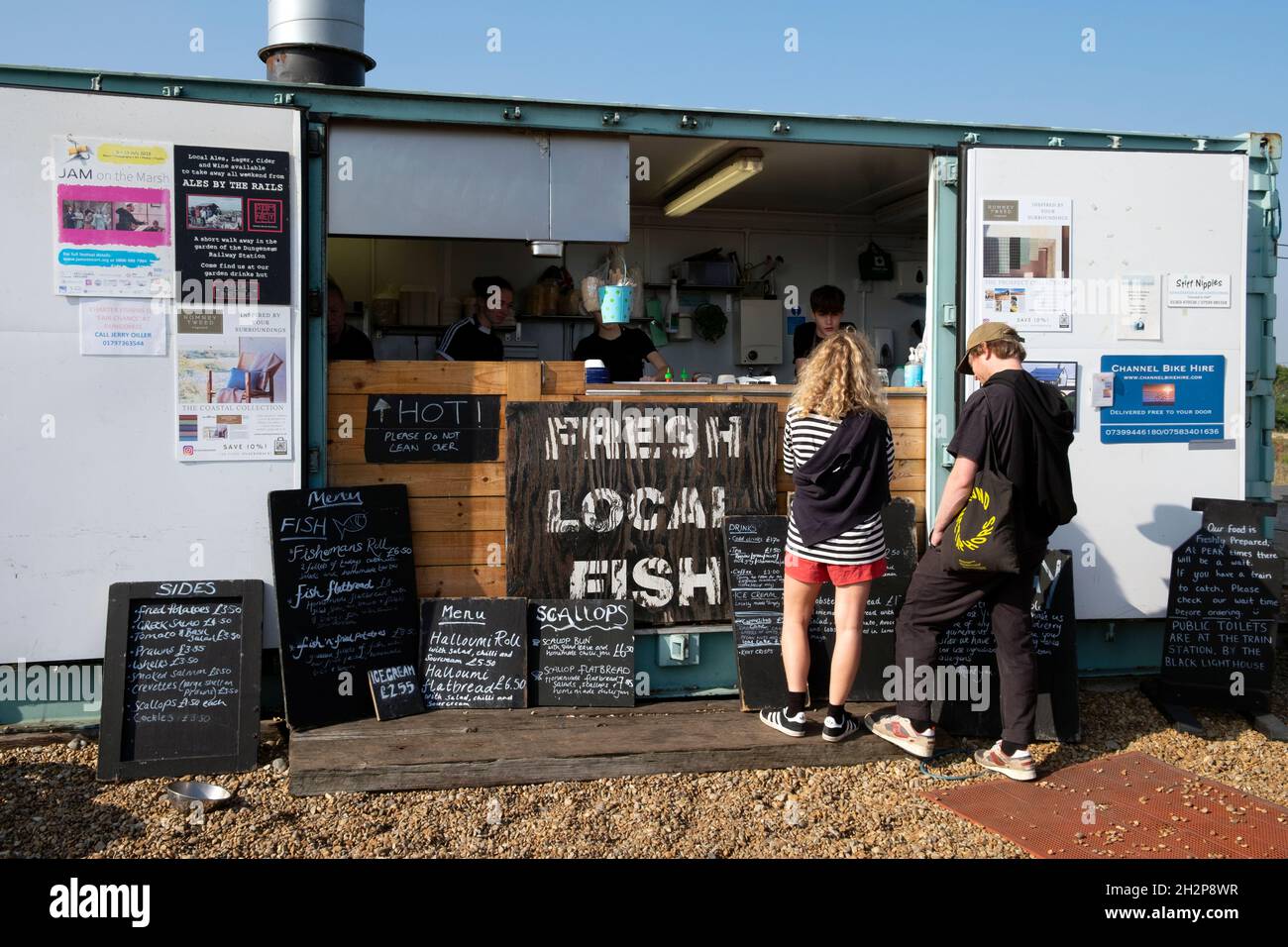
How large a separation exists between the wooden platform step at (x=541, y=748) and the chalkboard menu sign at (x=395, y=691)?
1.9 inches

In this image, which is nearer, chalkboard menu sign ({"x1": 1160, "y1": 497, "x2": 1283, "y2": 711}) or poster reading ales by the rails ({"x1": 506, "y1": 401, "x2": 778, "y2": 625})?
poster reading ales by the rails ({"x1": 506, "y1": 401, "x2": 778, "y2": 625})

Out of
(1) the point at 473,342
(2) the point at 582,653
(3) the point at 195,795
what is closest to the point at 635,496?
(2) the point at 582,653

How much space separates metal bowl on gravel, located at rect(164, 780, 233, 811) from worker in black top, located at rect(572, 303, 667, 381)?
358cm

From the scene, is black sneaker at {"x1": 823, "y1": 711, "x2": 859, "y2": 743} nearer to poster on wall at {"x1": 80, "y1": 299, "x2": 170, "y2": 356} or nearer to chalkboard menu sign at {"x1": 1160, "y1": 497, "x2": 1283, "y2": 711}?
chalkboard menu sign at {"x1": 1160, "y1": 497, "x2": 1283, "y2": 711}

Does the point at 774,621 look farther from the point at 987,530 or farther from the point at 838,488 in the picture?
the point at 987,530

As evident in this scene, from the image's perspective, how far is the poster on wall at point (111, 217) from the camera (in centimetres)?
498

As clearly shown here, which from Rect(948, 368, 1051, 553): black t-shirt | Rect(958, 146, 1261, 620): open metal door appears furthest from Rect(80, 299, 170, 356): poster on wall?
Rect(958, 146, 1261, 620): open metal door

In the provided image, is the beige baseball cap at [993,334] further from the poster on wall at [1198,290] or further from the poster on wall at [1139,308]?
the poster on wall at [1198,290]

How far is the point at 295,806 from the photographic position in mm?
4582

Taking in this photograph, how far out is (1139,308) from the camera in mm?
6000

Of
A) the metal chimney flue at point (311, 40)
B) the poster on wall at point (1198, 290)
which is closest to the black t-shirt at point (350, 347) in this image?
the metal chimney flue at point (311, 40)

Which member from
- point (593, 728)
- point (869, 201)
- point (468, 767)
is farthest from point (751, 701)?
point (869, 201)

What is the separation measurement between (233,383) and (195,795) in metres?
1.85

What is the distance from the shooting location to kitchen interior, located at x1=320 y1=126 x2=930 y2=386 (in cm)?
766
